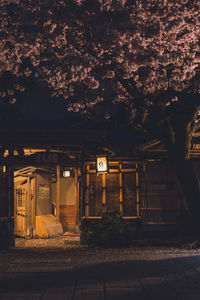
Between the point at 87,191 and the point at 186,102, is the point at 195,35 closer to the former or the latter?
the point at 186,102

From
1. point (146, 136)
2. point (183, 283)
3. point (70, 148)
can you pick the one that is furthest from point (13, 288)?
point (70, 148)

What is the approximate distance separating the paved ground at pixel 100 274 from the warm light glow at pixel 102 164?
334 cm

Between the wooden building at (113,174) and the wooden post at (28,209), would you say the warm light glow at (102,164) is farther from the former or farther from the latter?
the wooden post at (28,209)

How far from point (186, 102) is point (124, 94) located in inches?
139

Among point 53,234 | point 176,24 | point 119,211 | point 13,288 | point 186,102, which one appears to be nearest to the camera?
point 13,288

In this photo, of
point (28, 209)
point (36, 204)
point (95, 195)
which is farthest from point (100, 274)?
point (36, 204)

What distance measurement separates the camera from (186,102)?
14.1 meters

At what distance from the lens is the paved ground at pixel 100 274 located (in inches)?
299

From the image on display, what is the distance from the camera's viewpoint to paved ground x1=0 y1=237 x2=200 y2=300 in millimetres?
7602

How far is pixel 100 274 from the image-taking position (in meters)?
9.52

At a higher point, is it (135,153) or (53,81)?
(53,81)

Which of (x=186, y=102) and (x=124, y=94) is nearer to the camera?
(x=186, y=102)

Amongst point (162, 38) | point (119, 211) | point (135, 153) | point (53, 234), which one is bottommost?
point (53, 234)

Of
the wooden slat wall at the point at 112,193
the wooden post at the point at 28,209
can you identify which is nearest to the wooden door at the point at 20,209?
the wooden post at the point at 28,209
